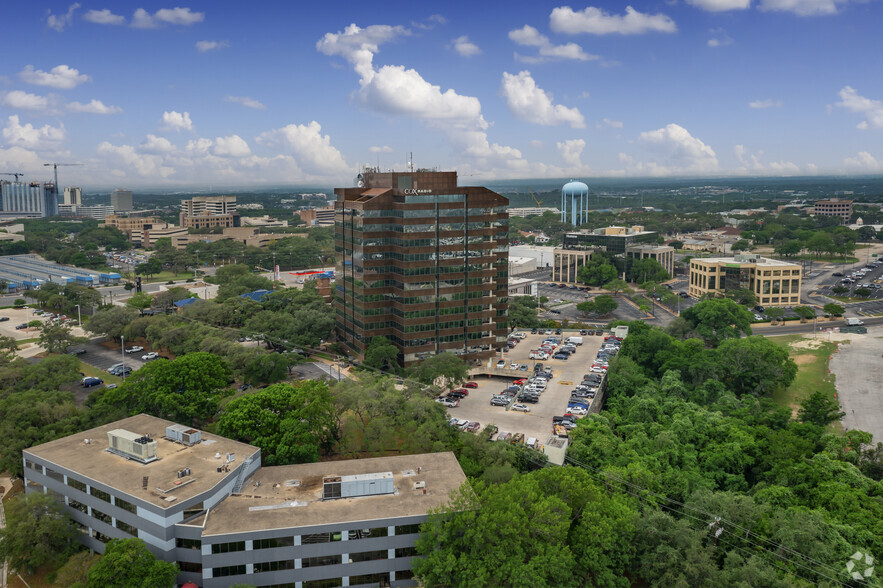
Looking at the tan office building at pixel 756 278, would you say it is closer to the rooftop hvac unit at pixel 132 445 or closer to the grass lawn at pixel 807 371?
the grass lawn at pixel 807 371

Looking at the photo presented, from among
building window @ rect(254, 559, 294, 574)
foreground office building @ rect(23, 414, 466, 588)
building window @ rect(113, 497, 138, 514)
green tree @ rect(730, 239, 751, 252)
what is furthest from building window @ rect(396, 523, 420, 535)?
green tree @ rect(730, 239, 751, 252)

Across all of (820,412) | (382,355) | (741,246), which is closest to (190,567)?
(382,355)

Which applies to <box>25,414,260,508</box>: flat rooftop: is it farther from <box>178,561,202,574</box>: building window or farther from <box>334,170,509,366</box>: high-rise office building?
<box>334,170,509,366</box>: high-rise office building

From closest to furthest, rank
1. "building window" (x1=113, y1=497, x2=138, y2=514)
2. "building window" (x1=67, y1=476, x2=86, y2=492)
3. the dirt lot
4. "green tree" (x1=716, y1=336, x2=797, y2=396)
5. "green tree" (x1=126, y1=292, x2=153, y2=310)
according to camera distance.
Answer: "building window" (x1=113, y1=497, x2=138, y2=514) → "building window" (x1=67, y1=476, x2=86, y2=492) → the dirt lot → "green tree" (x1=716, y1=336, x2=797, y2=396) → "green tree" (x1=126, y1=292, x2=153, y2=310)

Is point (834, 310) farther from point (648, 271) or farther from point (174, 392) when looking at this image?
point (174, 392)

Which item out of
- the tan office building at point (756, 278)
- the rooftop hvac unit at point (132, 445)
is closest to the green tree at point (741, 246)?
the tan office building at point (756, 278)

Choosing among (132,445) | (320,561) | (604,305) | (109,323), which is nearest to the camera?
(320,561)
